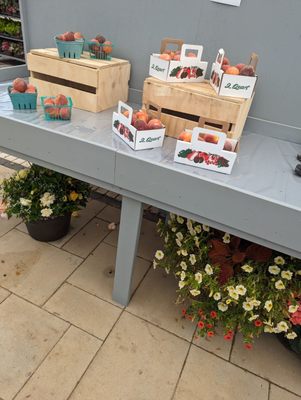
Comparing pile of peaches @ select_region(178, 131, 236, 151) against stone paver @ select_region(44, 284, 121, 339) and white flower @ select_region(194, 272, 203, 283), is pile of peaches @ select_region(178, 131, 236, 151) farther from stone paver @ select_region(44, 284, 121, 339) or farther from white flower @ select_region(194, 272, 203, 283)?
stone paver @ select_region(44, 284, 121, 339)

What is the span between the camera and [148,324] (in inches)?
64.8

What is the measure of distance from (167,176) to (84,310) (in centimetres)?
98

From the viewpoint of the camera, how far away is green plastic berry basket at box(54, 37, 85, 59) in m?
1.47

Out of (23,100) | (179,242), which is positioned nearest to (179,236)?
(179,242)

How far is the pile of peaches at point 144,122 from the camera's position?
122 centimetres

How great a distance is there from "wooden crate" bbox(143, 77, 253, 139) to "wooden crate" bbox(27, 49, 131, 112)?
0.28 m

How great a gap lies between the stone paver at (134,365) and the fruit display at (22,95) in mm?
1209

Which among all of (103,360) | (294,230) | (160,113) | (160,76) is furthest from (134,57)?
(103,360)

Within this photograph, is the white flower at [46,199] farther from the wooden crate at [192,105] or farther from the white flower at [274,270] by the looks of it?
the white flower at [274,270]

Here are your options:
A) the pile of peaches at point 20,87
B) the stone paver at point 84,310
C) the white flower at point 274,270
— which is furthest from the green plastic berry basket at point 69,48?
the white flower at point 274,270

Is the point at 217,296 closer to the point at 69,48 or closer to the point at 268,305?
the point at 268,305

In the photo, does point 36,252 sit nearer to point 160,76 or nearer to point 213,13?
point 160,76

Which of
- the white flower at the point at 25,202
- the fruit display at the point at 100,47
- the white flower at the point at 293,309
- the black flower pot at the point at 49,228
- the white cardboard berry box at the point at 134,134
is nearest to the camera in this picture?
the white cardboard berry box at the point at 134,134

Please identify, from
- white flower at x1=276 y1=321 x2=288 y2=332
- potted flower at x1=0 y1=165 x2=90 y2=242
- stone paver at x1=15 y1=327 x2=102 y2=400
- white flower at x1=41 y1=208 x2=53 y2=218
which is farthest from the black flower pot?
white flower at x1=276 y1=321 x2=288 y2=332
